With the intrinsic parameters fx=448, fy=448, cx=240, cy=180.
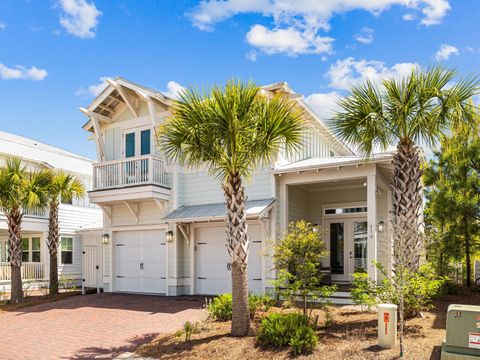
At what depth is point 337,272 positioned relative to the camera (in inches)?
691

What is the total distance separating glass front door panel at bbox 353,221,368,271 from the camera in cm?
1705

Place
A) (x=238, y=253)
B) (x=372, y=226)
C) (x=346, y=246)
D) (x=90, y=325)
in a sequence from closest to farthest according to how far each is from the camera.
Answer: (x=238, y=253) < (x=90, y=325) < (x=372, y=226) < (x=346, y=246)

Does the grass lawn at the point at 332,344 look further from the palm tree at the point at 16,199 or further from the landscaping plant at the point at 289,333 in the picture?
the palm tree at the point at 16,199

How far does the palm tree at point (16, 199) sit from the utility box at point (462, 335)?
14.1 meters

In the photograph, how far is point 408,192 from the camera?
10133 millimetres

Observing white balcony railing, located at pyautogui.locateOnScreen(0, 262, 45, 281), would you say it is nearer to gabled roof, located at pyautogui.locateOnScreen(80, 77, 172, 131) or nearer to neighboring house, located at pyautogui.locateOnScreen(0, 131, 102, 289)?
neighboring house, located at pyautogui.locateOnScreen(0, 131, 102, 289)

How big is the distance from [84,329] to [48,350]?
188 cm

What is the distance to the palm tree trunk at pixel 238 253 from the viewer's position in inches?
367

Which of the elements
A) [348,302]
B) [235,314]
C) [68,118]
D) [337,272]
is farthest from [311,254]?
[68,118]

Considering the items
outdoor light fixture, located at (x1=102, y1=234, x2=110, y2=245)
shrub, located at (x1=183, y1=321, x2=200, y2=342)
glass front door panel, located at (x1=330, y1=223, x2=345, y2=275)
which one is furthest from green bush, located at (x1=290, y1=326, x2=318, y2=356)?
outdoor light fixture, located at (x1=102, y1=234, x2=110, y2=245)

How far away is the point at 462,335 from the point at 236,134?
17.7 ft

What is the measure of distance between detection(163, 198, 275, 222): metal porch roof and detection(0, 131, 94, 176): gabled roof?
9.23m

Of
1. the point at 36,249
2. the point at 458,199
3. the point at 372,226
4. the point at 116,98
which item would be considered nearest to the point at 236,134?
the point at 372,226

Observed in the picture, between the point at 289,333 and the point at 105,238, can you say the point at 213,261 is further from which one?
the point at 289,333
